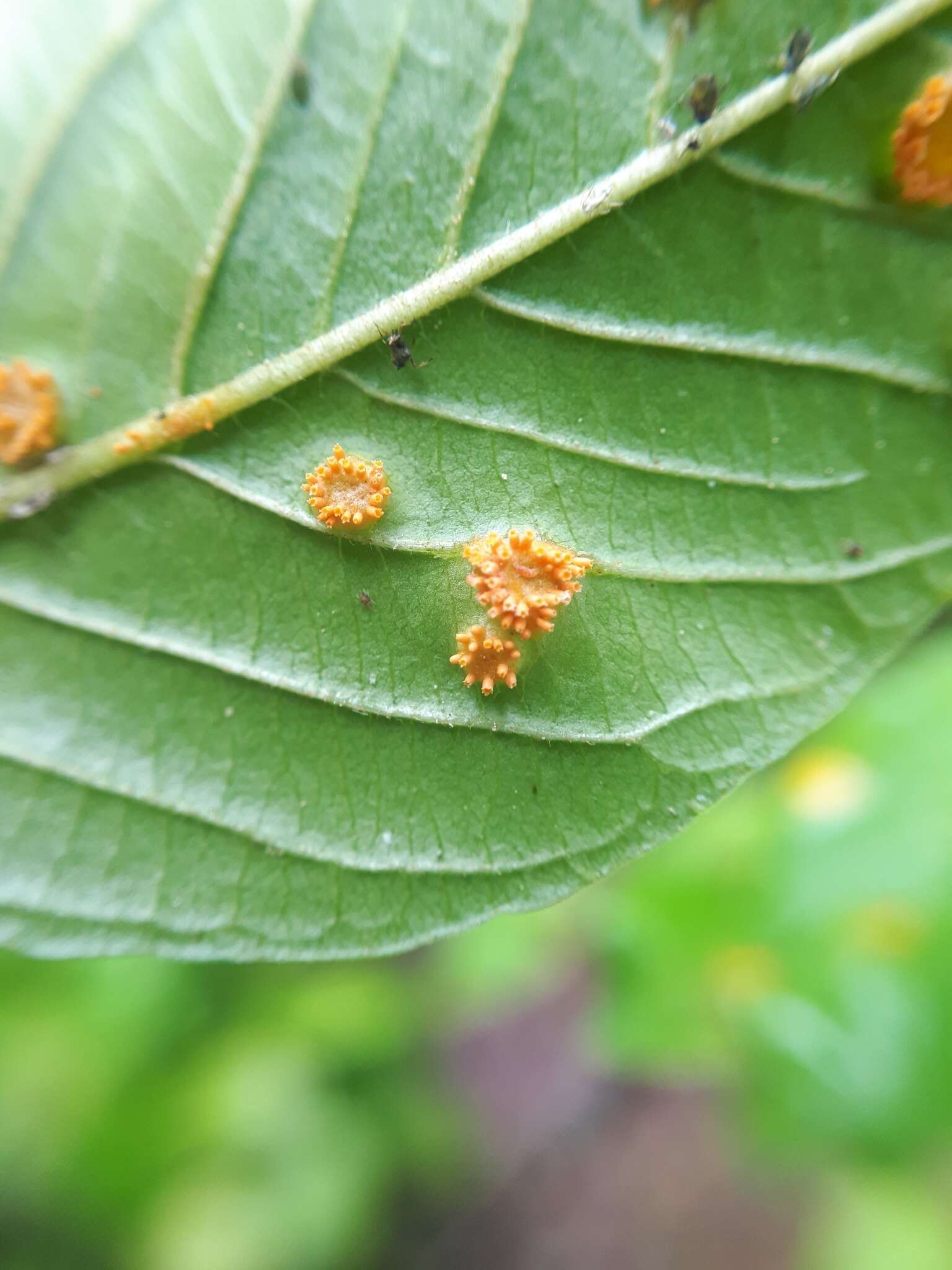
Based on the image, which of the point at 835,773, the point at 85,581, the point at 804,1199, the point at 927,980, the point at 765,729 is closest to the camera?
the point at 765,729

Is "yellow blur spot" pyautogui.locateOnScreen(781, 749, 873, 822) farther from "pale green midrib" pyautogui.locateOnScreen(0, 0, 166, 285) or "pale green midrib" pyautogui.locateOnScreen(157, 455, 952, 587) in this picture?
"pale green midrib" pyautogui.locateOnScreen(0, 0, 166, 285)

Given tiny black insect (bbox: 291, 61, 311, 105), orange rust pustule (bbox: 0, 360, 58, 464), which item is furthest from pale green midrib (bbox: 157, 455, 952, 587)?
tiny black insect (bbox: 291, 61, 311, 105)

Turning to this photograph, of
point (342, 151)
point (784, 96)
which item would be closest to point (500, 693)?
point (342, 151)

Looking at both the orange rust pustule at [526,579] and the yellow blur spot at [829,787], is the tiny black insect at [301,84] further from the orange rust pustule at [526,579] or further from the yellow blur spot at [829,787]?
the yellow blur spot at [829,787]

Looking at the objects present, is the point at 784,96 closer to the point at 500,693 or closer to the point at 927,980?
the point at 500,693

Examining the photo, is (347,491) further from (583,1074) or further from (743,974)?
(583,1074)

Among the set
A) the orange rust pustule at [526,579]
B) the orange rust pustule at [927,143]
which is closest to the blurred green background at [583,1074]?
the orange rust pustule at [526,579]

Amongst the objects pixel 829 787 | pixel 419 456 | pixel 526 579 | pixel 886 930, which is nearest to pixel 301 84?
pixel 419 456
